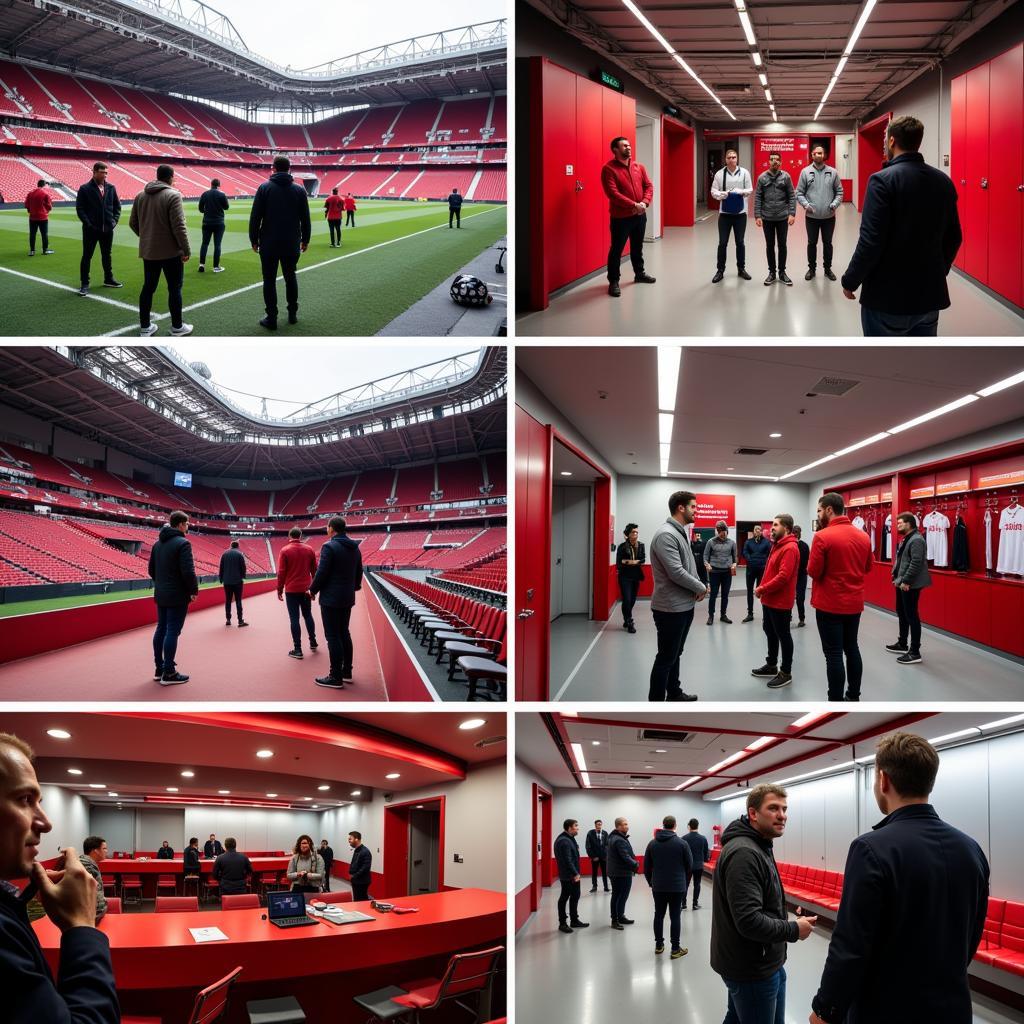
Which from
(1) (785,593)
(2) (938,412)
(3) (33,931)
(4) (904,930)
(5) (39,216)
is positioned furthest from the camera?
(5) (39,216)

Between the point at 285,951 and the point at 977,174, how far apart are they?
6636mm

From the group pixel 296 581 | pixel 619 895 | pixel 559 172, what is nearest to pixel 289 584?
pixel 296 581

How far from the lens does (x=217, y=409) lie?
14.7ft

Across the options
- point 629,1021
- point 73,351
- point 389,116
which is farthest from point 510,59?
point 389,116

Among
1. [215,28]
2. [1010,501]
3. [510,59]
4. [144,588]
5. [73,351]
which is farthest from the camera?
[215,28]

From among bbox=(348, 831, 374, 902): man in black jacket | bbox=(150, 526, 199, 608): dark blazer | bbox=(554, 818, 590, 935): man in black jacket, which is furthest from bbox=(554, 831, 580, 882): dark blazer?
bbox=(150, 526, 199, 608): dark blazer

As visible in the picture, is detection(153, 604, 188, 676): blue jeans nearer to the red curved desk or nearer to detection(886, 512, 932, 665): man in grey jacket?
the red curved desk

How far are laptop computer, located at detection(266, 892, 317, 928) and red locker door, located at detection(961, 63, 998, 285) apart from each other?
20.1ft

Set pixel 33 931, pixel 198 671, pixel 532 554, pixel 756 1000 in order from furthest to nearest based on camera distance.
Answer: pixel 198 671 < pixel 532 554 < pixel 756 1000 < pixel 33 931

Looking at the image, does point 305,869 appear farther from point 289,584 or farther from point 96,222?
point 96,222

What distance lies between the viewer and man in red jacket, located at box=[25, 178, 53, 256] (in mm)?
6695

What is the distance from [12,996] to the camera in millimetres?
1047

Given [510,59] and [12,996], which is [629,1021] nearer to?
[12,996]

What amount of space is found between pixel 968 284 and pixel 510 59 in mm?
3473
